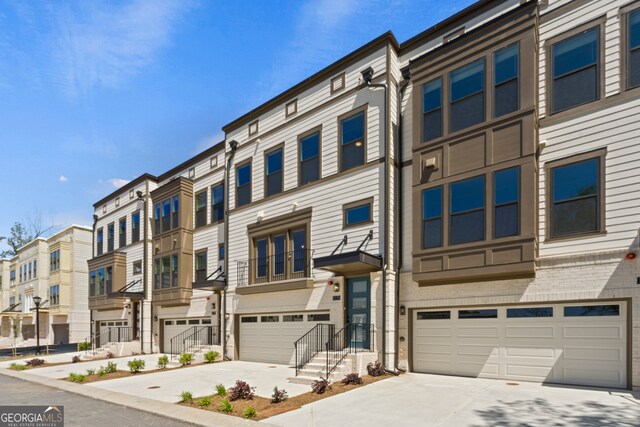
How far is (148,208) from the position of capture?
2530 centimetres

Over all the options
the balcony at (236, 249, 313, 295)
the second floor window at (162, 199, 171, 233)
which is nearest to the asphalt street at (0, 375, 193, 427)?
the balcony at (236, 249, 313, 295)

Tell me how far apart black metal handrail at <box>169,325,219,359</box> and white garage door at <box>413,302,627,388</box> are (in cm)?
1049

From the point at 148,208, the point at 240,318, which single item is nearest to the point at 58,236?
the point at 148,208

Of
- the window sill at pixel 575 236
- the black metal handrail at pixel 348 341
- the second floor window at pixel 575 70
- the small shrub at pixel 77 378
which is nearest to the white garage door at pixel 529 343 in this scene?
the black metal handrail at pixel 348 341

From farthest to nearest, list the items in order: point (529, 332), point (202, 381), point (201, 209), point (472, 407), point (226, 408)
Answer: point (201, 209)
point (202, 381)
point (529, 332)
point (226, 408)
point (472, 407)

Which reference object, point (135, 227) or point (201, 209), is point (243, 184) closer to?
point (201, 209)

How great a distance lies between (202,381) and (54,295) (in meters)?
31.1

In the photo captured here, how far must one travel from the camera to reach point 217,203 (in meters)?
21.0

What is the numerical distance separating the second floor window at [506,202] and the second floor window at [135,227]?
71.0ft

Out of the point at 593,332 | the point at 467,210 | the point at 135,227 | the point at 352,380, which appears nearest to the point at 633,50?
the point at 467,210

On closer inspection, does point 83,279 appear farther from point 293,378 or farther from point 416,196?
point 416,196

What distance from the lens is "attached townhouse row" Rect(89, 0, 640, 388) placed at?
1009 cm

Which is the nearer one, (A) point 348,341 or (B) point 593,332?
Result: (B) point 593,332

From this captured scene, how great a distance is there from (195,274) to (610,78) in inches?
742
